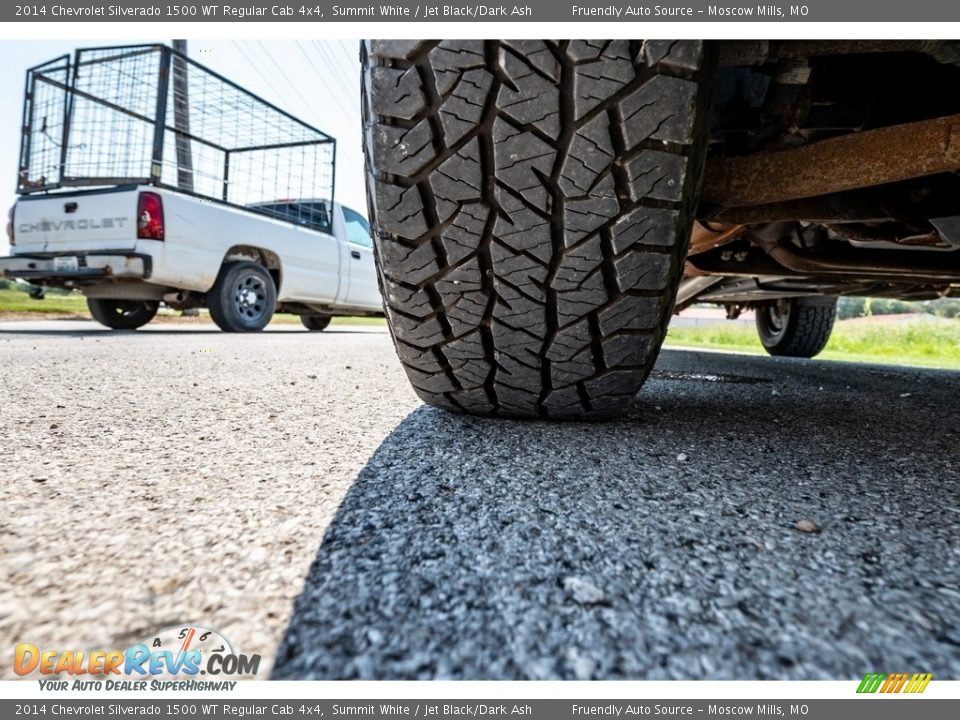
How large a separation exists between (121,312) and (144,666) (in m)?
5.30

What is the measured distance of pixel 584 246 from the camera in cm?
78

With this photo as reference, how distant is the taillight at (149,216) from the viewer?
11.5ft

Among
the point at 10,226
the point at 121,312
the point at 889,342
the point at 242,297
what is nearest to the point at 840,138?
the point at 242,297

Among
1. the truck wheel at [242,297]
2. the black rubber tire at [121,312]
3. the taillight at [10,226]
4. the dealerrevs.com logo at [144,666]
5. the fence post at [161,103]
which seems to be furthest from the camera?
the black rubber tire at [121,312]

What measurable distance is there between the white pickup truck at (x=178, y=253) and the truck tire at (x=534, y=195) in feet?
11.3

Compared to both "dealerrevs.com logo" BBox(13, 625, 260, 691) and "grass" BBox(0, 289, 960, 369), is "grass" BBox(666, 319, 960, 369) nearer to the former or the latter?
"grass" BBox(0, 289, 960, 369)

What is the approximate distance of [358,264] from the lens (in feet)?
18.1

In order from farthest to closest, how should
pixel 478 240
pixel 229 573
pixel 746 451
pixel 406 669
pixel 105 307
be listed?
1. pixel 105 307
2. pixel 746 451
3. pixel 478 240
4. pixel 229 573
5. pixel 406 669

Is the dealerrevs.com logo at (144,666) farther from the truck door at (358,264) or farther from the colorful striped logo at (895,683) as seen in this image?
the truck door at (358,264)

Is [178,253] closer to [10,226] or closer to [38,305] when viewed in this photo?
[10,226]

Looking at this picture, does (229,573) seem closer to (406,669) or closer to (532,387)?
(406,669)

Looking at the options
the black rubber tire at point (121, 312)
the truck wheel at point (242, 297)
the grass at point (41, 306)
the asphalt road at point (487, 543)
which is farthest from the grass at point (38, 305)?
the asphalt road at point (487, 543)
